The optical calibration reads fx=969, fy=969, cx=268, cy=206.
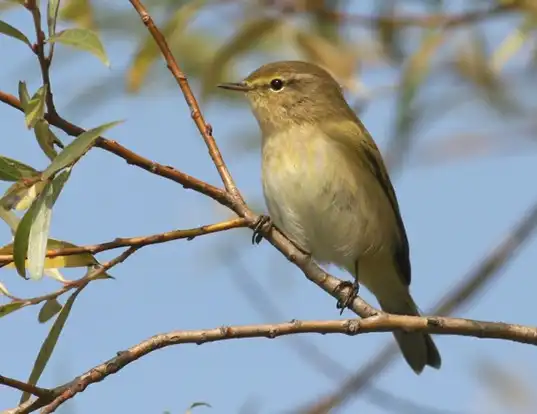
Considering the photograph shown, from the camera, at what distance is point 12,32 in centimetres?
154

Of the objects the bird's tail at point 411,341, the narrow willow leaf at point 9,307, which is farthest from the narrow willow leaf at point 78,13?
the bird's tail at point 411,341

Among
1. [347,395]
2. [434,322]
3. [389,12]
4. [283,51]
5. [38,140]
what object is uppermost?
[283,51]

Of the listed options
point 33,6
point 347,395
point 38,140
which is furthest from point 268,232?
point 33,6

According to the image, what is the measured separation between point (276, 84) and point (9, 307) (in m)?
1.92

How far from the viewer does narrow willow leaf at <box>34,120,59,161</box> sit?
1.58 metres

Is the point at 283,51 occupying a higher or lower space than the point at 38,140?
higher

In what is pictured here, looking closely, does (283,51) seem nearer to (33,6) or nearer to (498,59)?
(498,59)

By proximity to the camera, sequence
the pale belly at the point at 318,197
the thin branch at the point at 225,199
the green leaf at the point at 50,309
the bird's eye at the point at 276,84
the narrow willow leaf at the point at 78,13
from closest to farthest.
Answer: the thin branch at the point at 225,199 → the green leaf at the point at 50,309 → the narrow willow leaf at the point at 78,13 → the pale belly at the point at 318,197 → the bird's eye at the point at 276,84

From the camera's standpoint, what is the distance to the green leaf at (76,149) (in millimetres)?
1460

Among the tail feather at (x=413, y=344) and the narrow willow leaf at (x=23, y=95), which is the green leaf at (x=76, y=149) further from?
the tail feather at (x=413, y=344)

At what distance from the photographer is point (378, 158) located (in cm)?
329

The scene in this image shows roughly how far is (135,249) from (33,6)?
468 millimetres

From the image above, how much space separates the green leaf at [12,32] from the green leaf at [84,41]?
0.27 ft

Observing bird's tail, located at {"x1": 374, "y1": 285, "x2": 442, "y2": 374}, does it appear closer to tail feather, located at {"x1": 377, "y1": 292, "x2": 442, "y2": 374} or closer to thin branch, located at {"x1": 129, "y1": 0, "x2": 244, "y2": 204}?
tail feather, located at {"x1": 377, "y1": 292, "x2": 442, "y2": 374}
